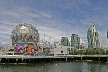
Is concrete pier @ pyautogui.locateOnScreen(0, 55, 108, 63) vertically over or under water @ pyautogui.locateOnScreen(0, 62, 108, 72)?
over

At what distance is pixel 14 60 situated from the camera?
120625 millimetres

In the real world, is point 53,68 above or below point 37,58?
below

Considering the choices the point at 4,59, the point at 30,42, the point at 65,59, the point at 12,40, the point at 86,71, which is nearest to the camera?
the point at 86,71

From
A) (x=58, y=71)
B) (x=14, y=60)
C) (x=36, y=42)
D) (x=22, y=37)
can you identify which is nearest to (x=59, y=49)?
(x=36, y=42)

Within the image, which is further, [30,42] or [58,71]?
[30,42]

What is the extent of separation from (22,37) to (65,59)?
198 ft

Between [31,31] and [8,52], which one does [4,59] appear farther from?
[31,31]

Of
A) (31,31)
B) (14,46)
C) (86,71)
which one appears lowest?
(86,71)

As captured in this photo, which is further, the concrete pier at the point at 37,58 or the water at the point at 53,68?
the concrete pier at the point at 37,58

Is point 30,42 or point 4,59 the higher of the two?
point 30,42

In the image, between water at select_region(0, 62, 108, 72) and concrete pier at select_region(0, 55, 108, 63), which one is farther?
concrete pier at select_region(0, 55, 108, 63)

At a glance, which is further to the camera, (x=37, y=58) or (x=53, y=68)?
(x=37, y=58)

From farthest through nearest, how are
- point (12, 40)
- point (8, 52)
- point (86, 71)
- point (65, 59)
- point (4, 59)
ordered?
1. point (12, 40)
2. point (8, 52)
3. point (65, 59)
4. point (4, 59)
5. point (86, 71)

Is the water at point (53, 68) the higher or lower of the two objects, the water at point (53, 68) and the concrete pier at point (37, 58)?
the lower
